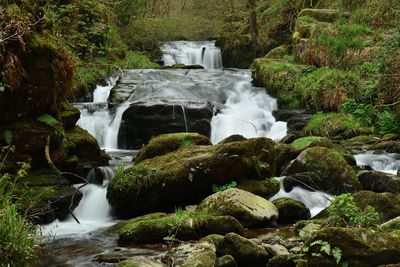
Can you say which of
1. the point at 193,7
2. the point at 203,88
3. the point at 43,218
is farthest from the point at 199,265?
the point at 193,7

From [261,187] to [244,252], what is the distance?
2941 millimetres

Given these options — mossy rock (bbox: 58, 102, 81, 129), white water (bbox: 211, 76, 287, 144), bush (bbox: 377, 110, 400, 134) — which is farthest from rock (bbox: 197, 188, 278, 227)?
bush (bbox: 377, 110, 400, 134)

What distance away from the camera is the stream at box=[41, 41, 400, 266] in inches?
210

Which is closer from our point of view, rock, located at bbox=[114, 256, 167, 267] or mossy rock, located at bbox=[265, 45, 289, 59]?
rock, located at bbox=[114, 256, 167, 267]

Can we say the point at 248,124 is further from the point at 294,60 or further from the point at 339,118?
the point at 294,60

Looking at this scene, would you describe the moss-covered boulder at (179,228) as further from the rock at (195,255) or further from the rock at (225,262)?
the rock at (225,262)

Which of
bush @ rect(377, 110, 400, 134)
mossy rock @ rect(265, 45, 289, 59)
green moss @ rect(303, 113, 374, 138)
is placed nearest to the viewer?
bush @ rect(377, 110, 400, 134)

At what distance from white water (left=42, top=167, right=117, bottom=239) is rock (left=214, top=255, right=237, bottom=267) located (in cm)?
296

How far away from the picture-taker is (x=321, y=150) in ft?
25.6

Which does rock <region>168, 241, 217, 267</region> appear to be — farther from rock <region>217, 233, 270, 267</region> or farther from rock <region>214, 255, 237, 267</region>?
rock <region>217, 233, 270, 267</region>

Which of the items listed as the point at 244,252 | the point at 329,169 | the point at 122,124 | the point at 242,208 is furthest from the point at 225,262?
the point at 122,124

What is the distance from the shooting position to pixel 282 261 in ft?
12.9

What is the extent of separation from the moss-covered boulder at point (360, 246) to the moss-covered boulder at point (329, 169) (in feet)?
13.1

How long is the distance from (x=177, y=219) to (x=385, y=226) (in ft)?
8.97
